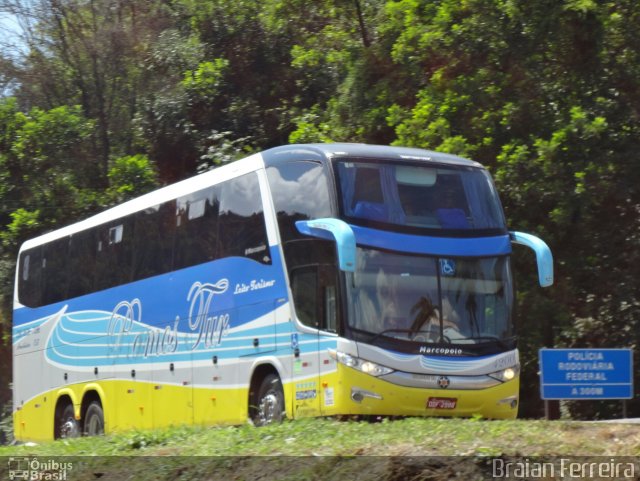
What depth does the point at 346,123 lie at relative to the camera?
21562 millimetres

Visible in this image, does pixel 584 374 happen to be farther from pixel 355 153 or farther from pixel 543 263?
pixel 355 153

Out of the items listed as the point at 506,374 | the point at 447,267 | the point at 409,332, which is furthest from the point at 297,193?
the point at 506,374

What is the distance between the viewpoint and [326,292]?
12.9 meters

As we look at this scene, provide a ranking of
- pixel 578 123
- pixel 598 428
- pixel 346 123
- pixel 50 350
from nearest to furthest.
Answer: pixel 598 428 → pixel 578 123 → pixel 50 350 → pixel 346 123

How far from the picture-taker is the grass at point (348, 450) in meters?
8.16

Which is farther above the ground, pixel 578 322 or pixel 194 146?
pixel 194 146

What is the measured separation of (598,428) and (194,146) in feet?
64.0

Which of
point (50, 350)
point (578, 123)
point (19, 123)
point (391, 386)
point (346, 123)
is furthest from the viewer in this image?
point (19, 123)

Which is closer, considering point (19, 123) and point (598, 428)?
point (598, 428)

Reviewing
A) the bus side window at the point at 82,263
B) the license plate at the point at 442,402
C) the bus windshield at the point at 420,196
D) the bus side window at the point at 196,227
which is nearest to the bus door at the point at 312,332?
the bus windshield at the point at 420,196

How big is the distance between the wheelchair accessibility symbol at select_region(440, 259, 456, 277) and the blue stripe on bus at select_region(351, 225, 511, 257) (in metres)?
0.09

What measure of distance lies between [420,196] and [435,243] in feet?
2.33

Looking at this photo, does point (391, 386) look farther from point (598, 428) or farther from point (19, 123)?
point (19, 123)

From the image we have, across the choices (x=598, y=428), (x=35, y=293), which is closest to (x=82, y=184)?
(x=35, y=293)
